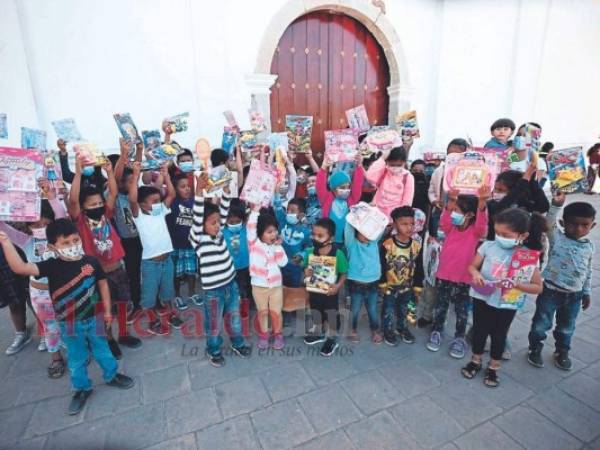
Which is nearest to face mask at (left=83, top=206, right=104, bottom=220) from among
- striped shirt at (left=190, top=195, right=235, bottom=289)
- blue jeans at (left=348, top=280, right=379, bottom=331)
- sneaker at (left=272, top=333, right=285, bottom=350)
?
striped shirt at (left=190, top=195, right=235, bottom=289)

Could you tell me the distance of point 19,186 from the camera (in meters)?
2.15

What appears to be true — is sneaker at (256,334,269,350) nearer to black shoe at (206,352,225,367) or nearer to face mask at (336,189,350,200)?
black shoe at (206,352,225,367)

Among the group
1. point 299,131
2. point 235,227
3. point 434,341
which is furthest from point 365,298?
point 299,131

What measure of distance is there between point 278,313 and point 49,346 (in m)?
1.86

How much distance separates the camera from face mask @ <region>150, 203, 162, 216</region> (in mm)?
3084

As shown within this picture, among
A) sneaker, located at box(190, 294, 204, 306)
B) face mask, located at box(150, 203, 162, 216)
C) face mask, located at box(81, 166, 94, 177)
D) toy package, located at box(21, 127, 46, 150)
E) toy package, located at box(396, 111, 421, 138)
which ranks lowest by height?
sneaker, located at box(190, 294, 204, 306)

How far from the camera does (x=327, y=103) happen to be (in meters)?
5.89

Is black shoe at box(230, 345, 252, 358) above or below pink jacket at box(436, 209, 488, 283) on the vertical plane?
below

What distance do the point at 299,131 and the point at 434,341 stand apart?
93.4 inches

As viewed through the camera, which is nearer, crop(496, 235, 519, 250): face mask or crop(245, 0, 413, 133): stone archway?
crop(496, 235, 519, 250): face mask

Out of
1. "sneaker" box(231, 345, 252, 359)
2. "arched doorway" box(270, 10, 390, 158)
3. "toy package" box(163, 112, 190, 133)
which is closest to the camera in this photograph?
"sneaker" box(231, 345, 252, 359)

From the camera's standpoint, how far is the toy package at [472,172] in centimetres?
264

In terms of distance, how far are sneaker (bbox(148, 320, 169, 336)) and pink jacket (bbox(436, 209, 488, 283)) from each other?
2617mm

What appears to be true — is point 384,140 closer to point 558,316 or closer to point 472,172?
point 472,172
